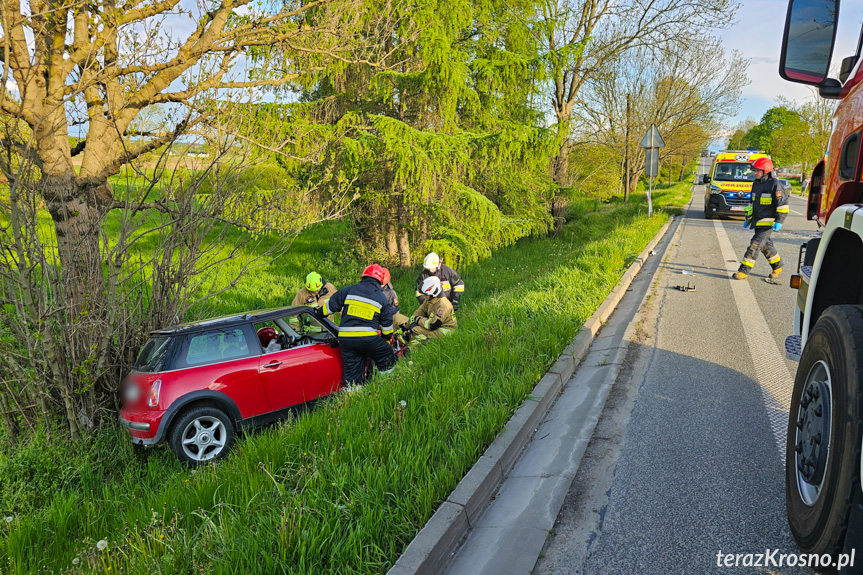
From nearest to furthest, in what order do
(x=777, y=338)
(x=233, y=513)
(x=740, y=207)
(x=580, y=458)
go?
(x=233, y=513), (x=580, y=458), (x=777, y=338), (x=740, y=207)

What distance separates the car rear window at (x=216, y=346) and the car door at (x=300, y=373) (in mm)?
276

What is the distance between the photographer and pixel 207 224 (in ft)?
19.5

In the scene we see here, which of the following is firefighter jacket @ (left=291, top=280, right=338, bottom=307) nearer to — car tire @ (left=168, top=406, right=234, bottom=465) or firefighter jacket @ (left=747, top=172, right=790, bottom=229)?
car tire @ (left=168, top=406, right=234, bottom=465)

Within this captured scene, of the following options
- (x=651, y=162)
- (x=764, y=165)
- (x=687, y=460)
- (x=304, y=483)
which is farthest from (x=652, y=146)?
(x=304, y=483)

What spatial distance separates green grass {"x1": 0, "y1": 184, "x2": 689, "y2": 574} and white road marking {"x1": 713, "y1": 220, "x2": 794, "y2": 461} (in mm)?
1865

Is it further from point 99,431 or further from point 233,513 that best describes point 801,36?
point 99,431

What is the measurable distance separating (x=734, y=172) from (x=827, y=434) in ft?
65.0

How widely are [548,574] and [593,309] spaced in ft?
16.1

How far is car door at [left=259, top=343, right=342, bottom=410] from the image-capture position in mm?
5598

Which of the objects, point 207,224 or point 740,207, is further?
point 740,207

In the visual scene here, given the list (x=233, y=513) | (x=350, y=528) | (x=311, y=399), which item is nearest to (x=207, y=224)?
(x=311, y=399)

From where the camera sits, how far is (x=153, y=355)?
16.9 ft

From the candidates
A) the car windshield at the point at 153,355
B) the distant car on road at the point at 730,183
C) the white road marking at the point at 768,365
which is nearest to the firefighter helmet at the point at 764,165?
the white road marking at the point at 768,365

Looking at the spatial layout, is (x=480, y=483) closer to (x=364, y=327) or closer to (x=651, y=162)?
(x=364, y=327)
